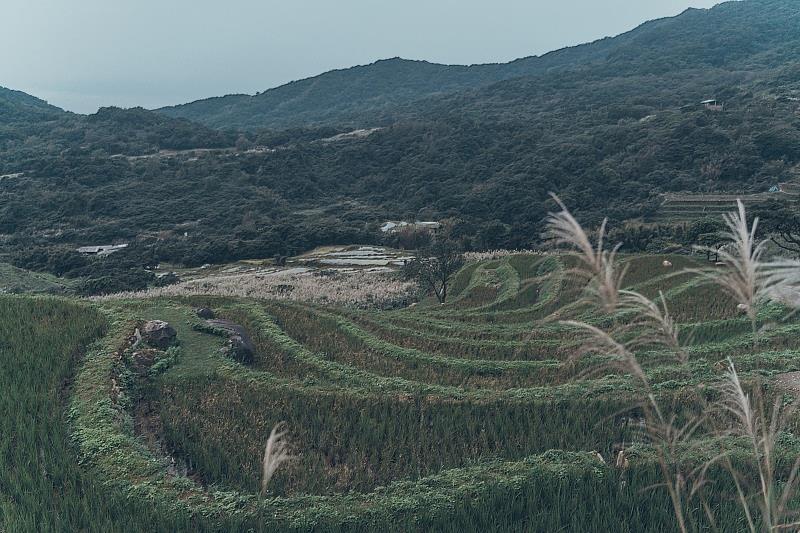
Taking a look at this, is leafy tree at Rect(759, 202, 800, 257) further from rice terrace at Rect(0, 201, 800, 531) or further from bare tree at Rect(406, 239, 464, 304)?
bare tree at Rect(406, 239, 464, 304)

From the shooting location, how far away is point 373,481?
6.48m

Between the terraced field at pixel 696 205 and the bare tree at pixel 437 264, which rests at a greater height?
the bare tree at pixel 437 264

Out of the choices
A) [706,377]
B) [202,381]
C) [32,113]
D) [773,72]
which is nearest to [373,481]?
[202,381]

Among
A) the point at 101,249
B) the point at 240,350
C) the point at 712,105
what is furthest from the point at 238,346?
the point at 712,105

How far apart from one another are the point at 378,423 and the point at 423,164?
9435cm

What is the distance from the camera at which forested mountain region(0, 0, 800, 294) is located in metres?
60.3

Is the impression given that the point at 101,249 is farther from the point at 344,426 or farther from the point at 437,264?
the point at 344,426

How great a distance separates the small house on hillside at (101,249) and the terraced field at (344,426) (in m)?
50.7

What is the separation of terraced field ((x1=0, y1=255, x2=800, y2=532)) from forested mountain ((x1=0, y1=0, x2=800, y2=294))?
4044cm

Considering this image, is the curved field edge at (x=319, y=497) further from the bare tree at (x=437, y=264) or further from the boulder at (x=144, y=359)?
the bare tree at (x=437, y=264)

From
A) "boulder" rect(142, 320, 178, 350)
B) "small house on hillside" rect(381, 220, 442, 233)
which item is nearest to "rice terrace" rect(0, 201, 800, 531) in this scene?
"boulder" rect(142, 320, 178, 350)

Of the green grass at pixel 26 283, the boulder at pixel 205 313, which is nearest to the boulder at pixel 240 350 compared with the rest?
the boulder at pixel 205 313

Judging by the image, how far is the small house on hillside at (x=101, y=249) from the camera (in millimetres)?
57653

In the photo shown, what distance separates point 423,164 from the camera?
99.7 metres
